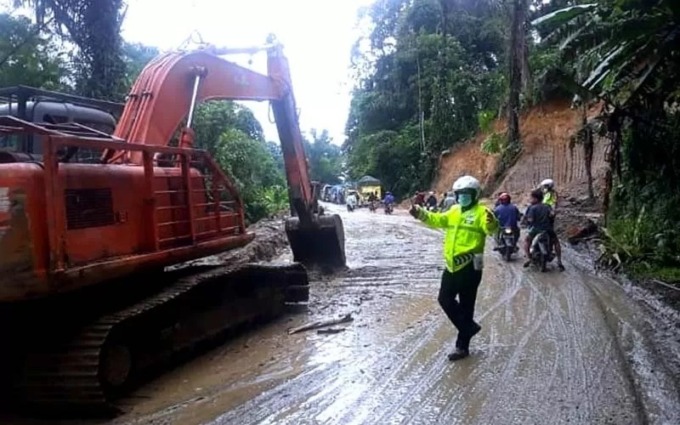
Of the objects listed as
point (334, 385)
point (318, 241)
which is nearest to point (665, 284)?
point (318, 241)

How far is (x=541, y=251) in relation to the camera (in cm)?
1359

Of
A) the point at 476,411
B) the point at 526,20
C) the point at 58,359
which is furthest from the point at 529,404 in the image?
the point at 526,20

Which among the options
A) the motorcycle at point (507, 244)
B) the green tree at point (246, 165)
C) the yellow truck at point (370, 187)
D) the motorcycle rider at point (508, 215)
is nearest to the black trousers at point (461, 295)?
the motorcycle at point (507, 244)

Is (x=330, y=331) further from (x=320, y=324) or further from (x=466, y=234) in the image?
(x=466, y=234)

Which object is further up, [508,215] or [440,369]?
[508,215]

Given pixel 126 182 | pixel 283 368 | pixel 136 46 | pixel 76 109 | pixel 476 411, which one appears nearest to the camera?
pixel 476 411

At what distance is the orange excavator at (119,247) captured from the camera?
5453 millimetres

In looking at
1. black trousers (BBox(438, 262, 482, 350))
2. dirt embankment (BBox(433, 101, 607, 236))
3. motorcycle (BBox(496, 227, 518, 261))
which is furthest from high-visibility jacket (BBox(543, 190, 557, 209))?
black trousers (BBox(438, 262, 482, 350))

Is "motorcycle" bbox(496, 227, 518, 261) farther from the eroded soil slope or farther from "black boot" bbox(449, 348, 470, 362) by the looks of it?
the eroded soil slope

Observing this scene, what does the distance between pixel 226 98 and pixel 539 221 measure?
6729 mm

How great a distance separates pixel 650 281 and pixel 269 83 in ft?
20.9

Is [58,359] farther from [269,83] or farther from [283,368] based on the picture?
[269,83]

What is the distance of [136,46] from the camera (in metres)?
32.0

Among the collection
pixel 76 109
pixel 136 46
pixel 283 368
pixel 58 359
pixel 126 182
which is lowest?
pixel 283 368
